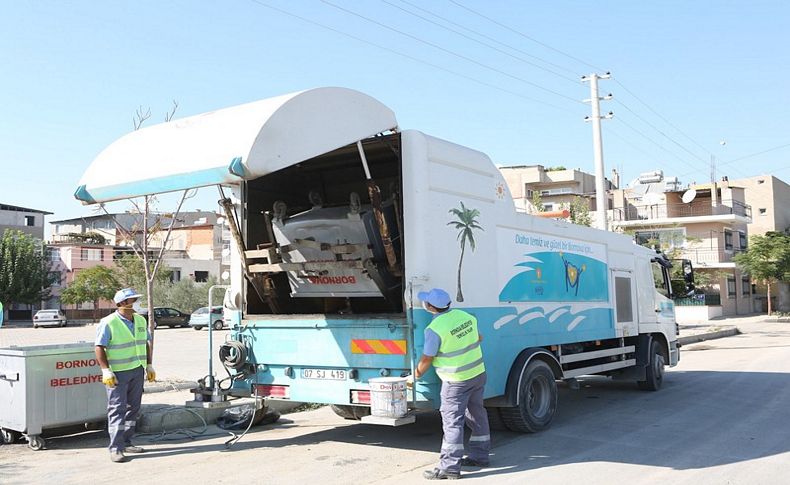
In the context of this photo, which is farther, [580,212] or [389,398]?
[580,212]

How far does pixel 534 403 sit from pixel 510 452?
1168mm

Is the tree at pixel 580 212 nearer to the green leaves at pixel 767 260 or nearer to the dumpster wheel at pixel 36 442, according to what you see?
the green leaves at pixel 767 260

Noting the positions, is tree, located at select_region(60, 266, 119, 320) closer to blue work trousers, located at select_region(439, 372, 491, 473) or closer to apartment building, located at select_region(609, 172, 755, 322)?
apartment building, located at select_region(609, 172, 755, 322)

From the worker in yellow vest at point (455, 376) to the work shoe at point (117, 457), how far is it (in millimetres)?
3111

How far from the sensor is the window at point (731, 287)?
44.0 m

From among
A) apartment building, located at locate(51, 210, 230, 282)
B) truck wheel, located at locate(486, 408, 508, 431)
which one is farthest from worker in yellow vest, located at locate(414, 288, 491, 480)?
apartment building, located at locate(51, 210, 230, 282)

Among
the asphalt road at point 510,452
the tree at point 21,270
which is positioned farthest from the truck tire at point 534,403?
the tree at point 21,270

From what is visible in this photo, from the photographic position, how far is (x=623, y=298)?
1083 cm

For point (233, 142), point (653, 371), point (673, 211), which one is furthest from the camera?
point (673, 211)

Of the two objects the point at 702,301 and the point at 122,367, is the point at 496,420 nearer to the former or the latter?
the point at 122,367

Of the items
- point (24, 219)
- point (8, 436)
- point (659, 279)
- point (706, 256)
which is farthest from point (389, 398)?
point (24, 219)

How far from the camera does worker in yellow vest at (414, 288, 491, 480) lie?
19.9ft

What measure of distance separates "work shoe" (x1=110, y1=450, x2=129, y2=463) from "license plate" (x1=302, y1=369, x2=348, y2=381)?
193 centimetres

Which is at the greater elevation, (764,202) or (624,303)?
(764,202)
